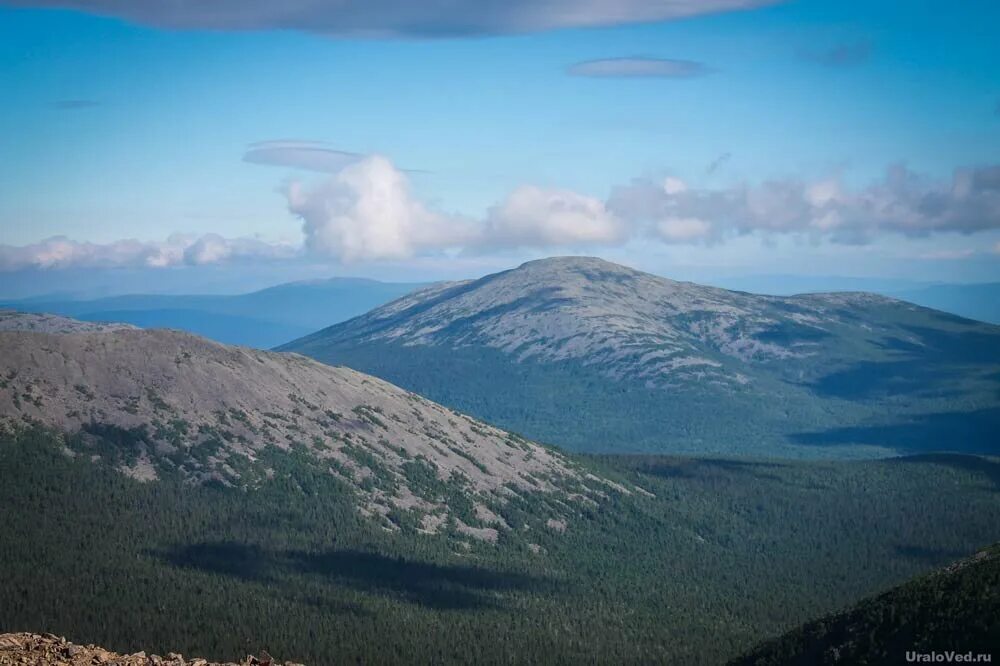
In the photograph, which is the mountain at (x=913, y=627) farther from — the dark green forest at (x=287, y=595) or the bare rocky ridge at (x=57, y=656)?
the bare rocky ridge at (x=57, y=656)

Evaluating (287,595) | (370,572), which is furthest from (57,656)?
(370,572)

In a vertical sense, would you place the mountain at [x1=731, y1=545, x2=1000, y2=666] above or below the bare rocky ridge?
below

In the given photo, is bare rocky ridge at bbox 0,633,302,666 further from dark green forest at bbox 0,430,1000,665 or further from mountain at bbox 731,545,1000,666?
dark green forest at bbox 0,430,1000,665

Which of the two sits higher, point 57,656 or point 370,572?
point 57,656

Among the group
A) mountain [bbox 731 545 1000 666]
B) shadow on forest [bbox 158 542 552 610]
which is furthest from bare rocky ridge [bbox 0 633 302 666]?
shadow on forest [bbox 158 542 552 610]

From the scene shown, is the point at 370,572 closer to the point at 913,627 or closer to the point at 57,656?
the point at 913,627


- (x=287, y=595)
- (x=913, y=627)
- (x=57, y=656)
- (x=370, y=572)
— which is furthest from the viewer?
(x=370, y=572)

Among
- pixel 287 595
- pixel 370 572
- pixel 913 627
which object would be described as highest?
pixel 913 627
